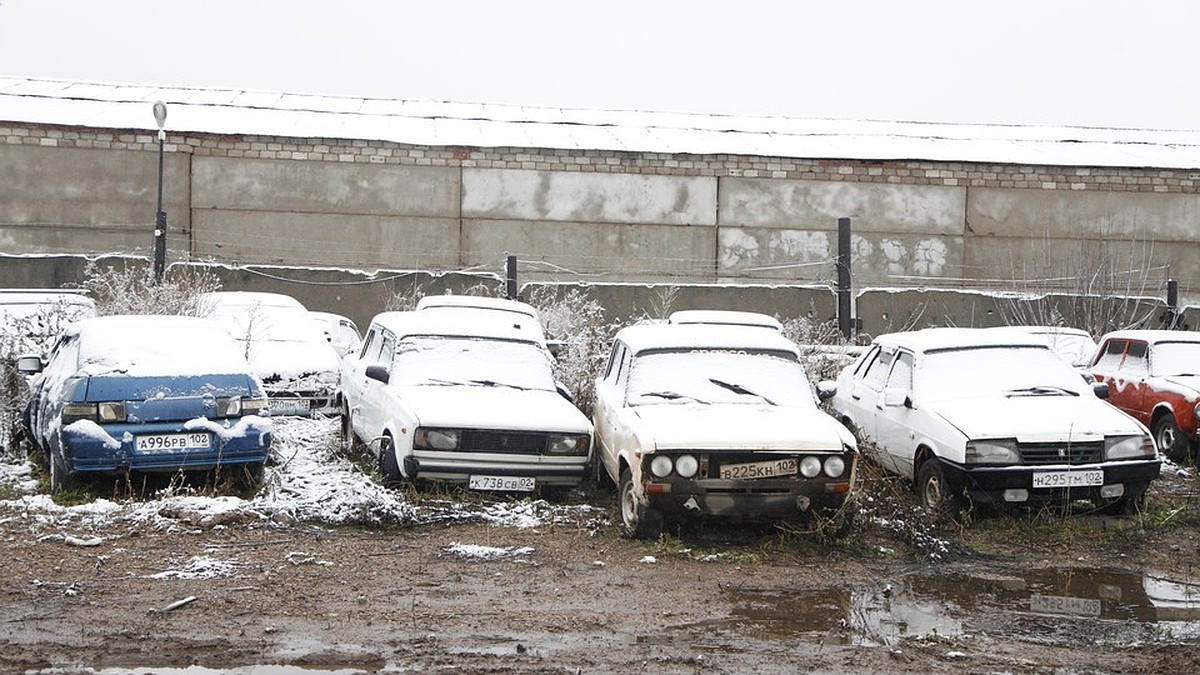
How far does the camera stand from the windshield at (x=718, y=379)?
9680 millimetres

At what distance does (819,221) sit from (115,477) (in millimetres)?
21370

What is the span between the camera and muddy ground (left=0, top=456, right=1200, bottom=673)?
607cm

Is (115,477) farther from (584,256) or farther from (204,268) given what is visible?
(584,256)

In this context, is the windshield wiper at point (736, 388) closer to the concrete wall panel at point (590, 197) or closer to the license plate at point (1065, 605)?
the license plate at point (1065, 605)

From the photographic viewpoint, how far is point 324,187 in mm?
27797

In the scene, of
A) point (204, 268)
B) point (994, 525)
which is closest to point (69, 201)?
point (204, 268)

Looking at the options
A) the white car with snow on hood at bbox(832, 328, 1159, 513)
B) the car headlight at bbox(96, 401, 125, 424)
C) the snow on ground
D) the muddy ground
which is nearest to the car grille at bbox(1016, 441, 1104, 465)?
the white car with snow on hood at bbox(832, 328, 1159, 513)

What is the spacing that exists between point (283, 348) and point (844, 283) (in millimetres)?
7644

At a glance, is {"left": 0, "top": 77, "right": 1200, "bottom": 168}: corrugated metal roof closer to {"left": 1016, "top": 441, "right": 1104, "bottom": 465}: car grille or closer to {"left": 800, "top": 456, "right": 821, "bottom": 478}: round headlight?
{"left": 1016, "top": 441, "right": 1104, "bottom": 465}: car grille

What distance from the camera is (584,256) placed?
28797 millimetres

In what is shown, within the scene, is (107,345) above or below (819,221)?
below

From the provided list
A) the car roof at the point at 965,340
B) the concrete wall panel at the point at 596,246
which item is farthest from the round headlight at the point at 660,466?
the concrete wall panel at the point at 596,246

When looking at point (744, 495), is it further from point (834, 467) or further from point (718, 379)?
point (718, 379)

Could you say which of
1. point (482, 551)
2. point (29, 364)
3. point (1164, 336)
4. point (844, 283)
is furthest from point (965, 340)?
point (29, 364)
